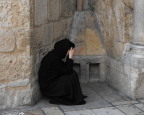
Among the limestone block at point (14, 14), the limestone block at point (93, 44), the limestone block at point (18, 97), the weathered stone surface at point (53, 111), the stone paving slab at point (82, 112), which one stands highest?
the limestone block at point (14, 14)

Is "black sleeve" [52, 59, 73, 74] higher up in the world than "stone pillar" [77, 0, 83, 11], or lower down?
lower down

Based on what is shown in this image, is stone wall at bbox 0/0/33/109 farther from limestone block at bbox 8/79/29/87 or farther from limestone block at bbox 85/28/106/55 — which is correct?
limestone block at bbox 85/28/106/55

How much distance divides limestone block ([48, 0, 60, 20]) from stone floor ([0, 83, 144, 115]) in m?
1.44

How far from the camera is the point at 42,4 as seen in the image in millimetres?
4895

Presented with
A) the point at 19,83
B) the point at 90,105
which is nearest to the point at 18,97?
the point at 19,83

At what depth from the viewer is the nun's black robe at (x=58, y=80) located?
4.93 meters

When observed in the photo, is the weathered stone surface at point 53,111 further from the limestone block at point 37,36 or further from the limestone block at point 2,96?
the limestone block at point 37,36

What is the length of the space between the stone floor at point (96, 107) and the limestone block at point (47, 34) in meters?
0.97

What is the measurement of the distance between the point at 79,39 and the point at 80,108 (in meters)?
1.74

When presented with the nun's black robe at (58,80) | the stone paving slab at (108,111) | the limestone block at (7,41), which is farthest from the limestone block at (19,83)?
the stone paving slab at (108,111)

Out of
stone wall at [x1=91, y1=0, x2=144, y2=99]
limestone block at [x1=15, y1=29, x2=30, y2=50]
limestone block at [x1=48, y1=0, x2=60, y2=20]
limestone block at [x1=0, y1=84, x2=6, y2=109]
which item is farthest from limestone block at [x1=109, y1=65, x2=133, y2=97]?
limestone block at [x1=0, y1=84, x2=6, y2=109]

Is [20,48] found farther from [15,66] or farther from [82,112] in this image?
[82,112]

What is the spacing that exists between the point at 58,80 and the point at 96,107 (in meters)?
0.74

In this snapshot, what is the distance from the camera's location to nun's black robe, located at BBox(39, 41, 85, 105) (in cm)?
493
